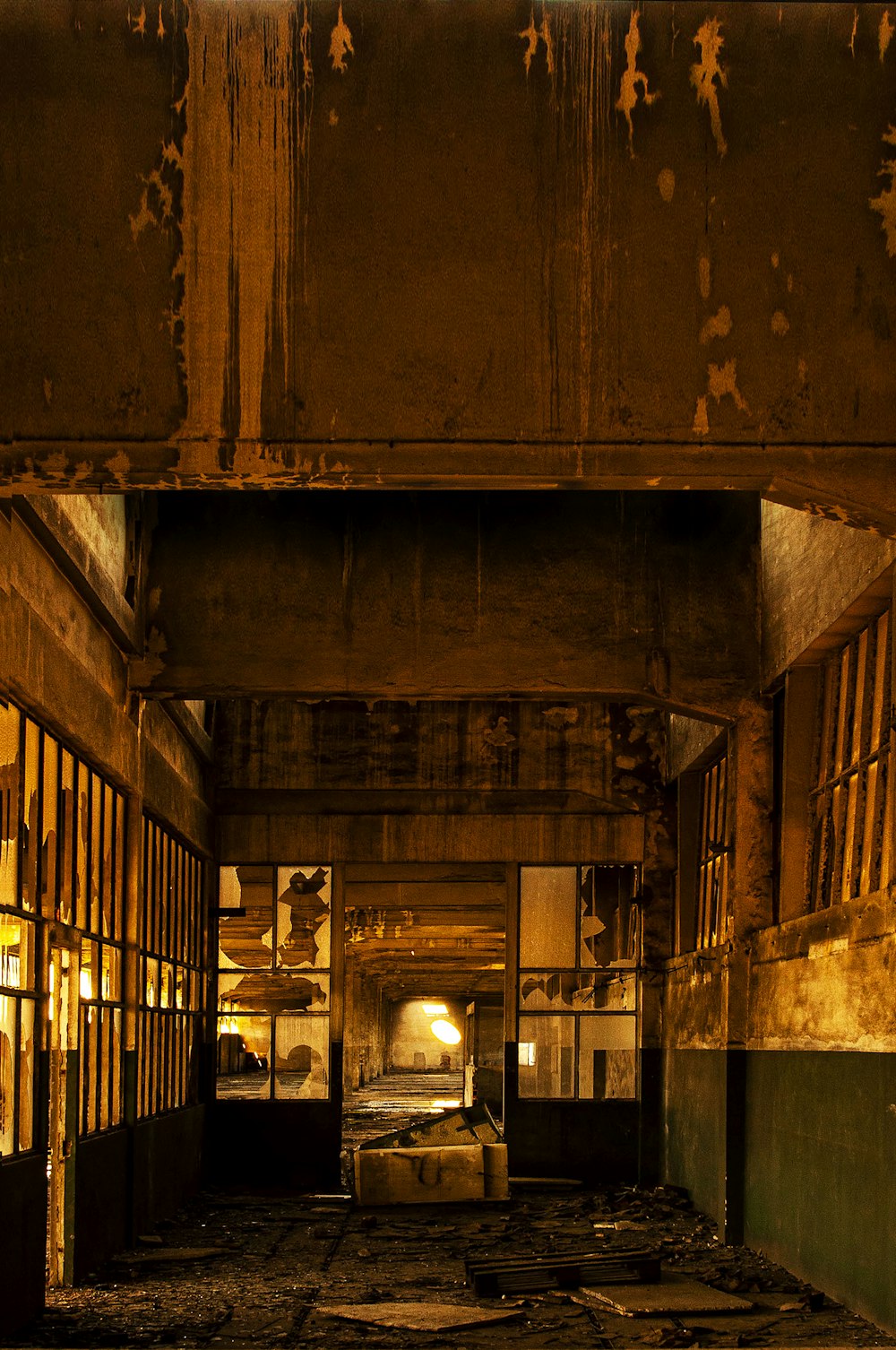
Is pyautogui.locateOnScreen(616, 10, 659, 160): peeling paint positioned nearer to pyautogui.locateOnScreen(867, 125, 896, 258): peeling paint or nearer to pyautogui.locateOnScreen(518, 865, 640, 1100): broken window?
pyautogui.locateOnScreen(867, 125, 896, 258): peeling paint

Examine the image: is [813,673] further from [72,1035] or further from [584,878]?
[584,878]

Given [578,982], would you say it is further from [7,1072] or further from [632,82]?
[632,82]

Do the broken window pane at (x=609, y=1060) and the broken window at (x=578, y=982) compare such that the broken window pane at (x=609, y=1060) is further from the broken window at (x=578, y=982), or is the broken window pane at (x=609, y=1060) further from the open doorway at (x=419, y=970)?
the open doorway at (x=419, y=970)

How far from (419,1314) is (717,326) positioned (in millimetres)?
6508

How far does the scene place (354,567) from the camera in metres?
13.1

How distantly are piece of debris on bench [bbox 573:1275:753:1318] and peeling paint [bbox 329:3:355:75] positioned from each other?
7.89 meters

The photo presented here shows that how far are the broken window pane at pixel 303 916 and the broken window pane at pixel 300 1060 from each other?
0.77 meters

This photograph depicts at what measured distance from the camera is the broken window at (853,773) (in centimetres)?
1041

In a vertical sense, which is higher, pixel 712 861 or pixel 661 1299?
pixel 712 861

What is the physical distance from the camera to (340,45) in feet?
26.8

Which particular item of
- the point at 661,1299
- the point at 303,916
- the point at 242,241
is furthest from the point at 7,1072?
the point at 303,916

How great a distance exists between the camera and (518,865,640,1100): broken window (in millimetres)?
19016

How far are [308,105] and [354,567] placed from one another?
17.4 feet

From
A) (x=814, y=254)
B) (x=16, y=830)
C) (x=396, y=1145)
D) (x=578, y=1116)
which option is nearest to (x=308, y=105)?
(x=814, y=254)
